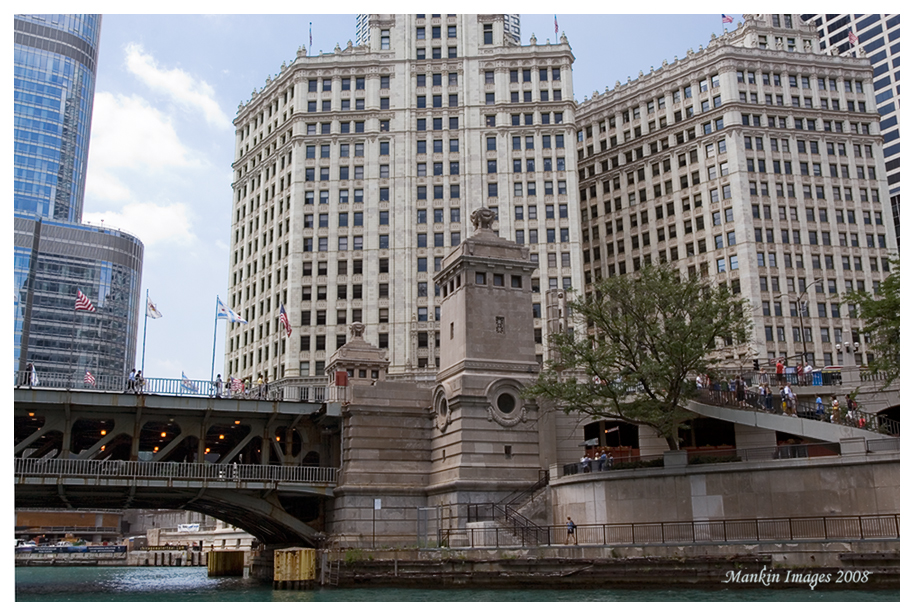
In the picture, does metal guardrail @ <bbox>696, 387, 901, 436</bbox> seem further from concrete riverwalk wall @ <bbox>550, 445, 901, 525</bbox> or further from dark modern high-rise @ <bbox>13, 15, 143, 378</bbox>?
dark modern high-rise @ <bbox>13, 15, 143, 378</bbox>

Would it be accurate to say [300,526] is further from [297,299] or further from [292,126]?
[292,126]

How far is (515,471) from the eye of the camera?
164ft

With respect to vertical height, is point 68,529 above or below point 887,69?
below

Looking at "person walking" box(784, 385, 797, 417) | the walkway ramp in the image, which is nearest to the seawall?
the walkway ramp

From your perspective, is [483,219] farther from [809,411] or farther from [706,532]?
[706,532]

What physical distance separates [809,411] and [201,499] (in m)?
34.6

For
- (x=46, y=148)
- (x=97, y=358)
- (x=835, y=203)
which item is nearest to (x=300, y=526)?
(x=835, y=203)

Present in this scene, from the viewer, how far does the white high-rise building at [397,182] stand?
104 metres

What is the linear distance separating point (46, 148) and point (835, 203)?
142 meters

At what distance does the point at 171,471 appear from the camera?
4978cm

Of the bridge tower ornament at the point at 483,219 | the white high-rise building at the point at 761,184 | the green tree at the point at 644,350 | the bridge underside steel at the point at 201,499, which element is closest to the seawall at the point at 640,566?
the bridge underside steel at the point at 201,499

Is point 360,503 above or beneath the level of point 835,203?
beneath

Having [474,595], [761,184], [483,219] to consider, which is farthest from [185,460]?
[761,184]

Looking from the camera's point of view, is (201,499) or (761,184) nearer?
(201,499)
